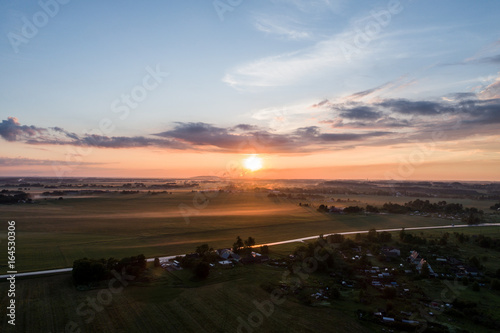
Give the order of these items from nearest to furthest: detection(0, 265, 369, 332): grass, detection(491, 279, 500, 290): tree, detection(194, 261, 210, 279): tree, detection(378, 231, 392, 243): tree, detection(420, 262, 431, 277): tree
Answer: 1. detection(0, 265, 369, 332): grass
2. detection(491, 279, 500, 290): tree
3. detection(194, 261, 210, 279): tree
4. detection(420, 262, 431, 277): tree
5. detection(378, 231, 392, 243): tree

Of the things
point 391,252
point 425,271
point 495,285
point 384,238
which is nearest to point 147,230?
point 391,252

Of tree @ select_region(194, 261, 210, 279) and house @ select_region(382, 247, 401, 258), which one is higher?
tree @ select_region(194, 261, 210, 279)

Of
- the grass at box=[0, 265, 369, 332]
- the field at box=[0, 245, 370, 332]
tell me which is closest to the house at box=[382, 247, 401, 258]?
the grass at box=[0, 265, 369, 332]

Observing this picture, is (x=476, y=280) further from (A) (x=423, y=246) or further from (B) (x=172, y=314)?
(B) (x=172, y=314)

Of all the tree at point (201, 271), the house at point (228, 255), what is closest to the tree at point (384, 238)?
the house at point (228, 255)

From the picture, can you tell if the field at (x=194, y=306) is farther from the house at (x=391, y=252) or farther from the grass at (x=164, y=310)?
the house at (x=391, y=252)

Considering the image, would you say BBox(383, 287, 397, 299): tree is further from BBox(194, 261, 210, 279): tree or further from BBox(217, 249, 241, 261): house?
BBox(194, 261, 210, 279): tree

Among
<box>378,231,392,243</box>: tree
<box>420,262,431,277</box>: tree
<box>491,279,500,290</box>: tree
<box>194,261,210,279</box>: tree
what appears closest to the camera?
<box>491,279,500,290</box>: tree

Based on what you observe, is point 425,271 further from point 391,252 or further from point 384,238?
point 384,238

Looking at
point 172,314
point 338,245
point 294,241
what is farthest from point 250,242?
point 172,314

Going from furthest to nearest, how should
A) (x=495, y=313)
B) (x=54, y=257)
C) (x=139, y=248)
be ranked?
(x=139, y=248), (x=54, y=257), (x=495, y=313)

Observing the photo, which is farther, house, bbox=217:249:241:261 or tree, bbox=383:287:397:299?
house, bbox=217:249:241:261
